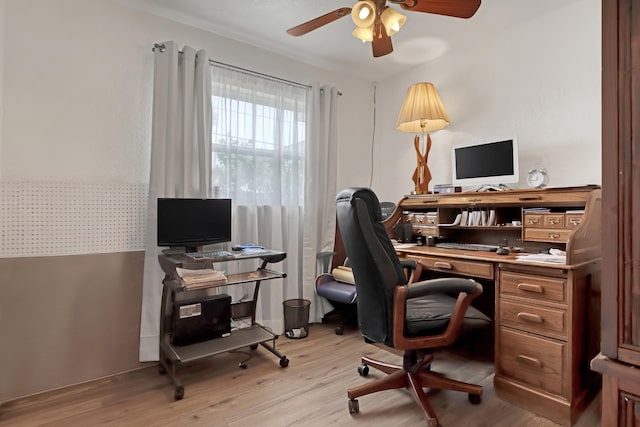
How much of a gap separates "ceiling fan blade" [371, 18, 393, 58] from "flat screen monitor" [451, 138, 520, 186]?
1109 millimetres

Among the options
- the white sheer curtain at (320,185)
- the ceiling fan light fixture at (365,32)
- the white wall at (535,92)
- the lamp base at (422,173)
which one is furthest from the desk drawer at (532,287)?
the white sheer curtain at (320,185)

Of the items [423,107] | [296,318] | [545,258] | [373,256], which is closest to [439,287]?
[373,256]

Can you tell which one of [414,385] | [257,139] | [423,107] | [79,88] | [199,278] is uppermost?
[423,107]

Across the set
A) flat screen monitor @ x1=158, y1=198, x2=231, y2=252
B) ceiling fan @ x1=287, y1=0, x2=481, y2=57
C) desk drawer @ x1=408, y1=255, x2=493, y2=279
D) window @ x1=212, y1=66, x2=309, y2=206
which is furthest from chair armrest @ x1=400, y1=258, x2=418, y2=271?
ceiling fan @ x1=287, y1=0, x2=481, y2=57

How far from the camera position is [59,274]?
2.12m

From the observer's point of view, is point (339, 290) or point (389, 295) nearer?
point (389, 295)

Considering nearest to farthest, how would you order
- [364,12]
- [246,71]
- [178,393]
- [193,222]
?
1. [364,12]
2. [178,393]
3. [193,222]
4. [246,71]

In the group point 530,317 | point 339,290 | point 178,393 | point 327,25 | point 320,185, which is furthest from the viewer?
point 320,185

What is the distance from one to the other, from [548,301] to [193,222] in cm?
217

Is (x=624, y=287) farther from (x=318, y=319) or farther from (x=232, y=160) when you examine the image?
(x=318, y=319)

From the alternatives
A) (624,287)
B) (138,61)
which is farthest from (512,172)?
(138,61)

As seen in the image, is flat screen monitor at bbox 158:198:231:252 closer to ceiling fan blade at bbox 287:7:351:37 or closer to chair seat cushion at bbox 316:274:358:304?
chair seat cushion at bbox 316:274:358:304

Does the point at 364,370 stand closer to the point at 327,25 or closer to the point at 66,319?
the point at 66,319

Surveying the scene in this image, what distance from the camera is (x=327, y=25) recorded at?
2.69 m
